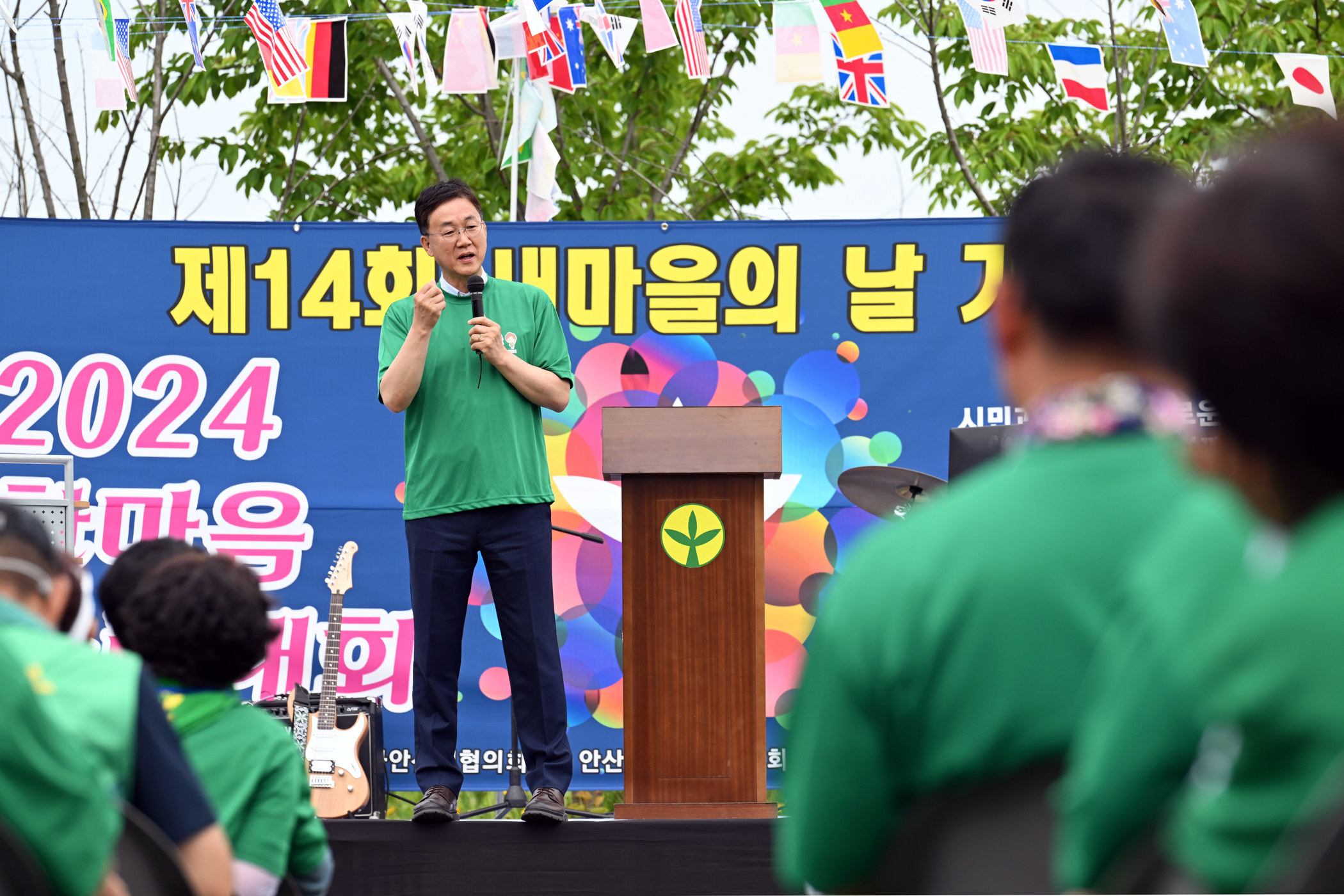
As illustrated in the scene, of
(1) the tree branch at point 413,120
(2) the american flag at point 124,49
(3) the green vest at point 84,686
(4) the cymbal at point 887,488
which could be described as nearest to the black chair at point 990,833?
(3) the green vest at point 84,686

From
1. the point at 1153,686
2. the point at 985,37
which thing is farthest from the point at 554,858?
the point at 985,37

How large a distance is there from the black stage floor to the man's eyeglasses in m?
1.33

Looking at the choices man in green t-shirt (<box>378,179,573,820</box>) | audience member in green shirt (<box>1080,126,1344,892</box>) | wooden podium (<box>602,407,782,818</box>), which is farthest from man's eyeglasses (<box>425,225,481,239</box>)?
audience member in green shirt (<box>1080,126,1344,892</box>)

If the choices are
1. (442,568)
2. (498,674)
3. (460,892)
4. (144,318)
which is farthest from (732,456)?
(144,318)

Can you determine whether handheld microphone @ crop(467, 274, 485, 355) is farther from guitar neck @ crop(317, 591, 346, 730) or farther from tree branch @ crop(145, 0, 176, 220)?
tree branch @ crop(145, 0, 176, 220)

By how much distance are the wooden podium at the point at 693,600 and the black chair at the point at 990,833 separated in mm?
2305

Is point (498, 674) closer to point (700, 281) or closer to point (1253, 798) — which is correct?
point (700, 281)

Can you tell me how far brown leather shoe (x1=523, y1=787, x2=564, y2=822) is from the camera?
3.05 metres

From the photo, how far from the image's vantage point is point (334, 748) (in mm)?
3943

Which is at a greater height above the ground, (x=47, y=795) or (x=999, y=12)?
(x=999, y=12)

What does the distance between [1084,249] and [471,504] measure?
7.51 ft

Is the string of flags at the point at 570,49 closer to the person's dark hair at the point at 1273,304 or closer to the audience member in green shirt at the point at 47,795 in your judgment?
the audience member in green shirt at the point at 47,795

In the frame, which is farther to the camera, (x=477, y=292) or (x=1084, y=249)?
(x=477, y=292)

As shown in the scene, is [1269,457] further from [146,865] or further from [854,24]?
[854,24]
